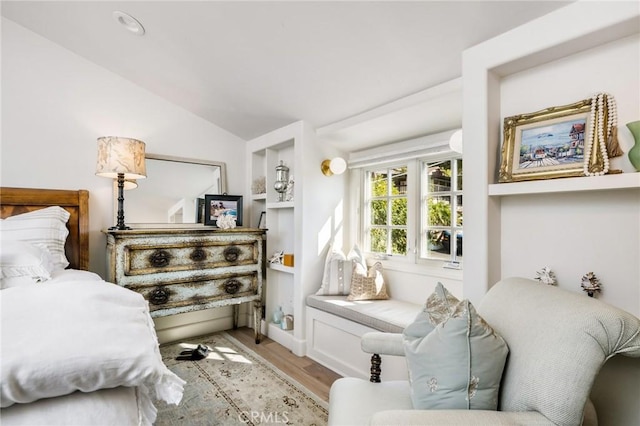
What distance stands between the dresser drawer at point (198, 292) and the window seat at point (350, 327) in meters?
0.60

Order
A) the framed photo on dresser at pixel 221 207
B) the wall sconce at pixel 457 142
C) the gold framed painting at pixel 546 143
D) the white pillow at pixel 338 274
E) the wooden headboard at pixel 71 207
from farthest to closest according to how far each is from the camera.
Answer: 1. the framed photo on dresser at pixel 221 207
2. the white pillow at pixel 338 274
3. the wooden headboard at pixel 71 207
4. the wall sconce at pixel 457 142
5. the gold framed painting at pixel 546 143

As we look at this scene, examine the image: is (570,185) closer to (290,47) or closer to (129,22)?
(290,47)

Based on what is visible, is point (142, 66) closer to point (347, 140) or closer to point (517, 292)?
point (347, 140)

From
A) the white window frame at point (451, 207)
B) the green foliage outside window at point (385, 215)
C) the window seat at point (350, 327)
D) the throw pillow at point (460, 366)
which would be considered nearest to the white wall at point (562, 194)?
the throw pillow at point (460, 366)

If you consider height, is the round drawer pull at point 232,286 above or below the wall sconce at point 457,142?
below

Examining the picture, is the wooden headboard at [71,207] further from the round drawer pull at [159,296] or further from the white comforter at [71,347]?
the white comforter at [71,347]

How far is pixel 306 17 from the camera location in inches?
66.1

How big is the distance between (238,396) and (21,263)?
1.42 metres

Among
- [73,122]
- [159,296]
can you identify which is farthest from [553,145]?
[73,122]

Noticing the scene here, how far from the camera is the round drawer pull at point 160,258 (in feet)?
7.74

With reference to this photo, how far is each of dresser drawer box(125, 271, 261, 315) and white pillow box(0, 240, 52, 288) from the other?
0.70m

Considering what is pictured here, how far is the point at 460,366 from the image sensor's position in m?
0.99

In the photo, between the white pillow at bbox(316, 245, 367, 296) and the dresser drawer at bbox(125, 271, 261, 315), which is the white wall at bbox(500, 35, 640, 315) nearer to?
the white pillow at bbox(316, 245, 367, 296)

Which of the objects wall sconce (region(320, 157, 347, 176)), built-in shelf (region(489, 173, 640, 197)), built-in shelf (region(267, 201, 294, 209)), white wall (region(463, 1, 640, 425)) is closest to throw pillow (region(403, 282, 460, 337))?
white wall (region(463, 1, 640, 425))
